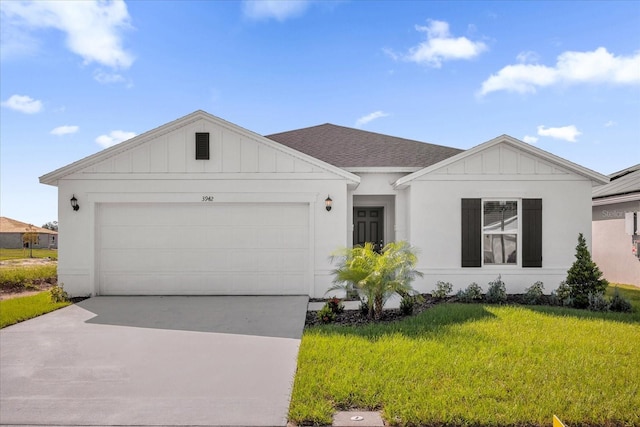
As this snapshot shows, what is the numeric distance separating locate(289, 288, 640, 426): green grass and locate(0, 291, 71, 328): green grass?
5590mm

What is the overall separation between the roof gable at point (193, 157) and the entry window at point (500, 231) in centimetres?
341

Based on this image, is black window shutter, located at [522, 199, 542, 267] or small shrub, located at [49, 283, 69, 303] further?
black window shutter, located at [522, 199, 542, 267]

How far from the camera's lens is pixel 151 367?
4938mm

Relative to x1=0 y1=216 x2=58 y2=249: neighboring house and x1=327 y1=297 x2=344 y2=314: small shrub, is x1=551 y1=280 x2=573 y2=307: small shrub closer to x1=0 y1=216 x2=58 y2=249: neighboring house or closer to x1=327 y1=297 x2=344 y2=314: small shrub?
x1=327 y1=297 x2=344 y2=314: small shrub

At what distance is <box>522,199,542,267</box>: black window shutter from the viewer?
9.63 meters

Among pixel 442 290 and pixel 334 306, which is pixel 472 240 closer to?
pixel 442 290

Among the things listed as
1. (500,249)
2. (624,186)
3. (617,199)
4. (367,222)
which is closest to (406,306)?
(500,249)

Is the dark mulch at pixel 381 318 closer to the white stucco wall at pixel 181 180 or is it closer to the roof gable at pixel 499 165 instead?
the white stucco wall at pixel 181 180

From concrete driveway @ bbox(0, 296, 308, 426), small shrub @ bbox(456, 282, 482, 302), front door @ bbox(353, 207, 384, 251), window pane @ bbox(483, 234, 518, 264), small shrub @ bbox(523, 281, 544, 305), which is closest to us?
concrete driveway @ bbox(0, 296, 308, 426)

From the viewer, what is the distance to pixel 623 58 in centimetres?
954

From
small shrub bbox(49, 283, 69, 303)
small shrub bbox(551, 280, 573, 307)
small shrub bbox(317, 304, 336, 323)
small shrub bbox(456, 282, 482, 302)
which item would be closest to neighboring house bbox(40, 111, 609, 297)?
small shrub bbox(49, 283, 69, 303)

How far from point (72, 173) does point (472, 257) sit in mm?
9855

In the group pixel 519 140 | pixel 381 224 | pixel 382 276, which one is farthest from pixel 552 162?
pixel 382 276

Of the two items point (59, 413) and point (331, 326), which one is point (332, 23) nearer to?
point (331, 326)
